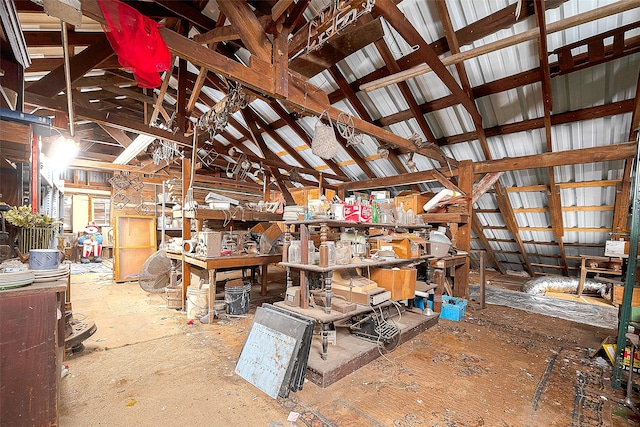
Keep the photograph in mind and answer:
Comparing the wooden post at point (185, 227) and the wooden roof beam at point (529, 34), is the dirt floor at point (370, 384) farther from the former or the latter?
the wooden roof beam at point (529, 34)

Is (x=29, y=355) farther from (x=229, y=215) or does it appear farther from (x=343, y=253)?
(x=229, y=215)

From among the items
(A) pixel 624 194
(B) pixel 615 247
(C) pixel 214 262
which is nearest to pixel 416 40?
Answer: (C) pixel 214 262

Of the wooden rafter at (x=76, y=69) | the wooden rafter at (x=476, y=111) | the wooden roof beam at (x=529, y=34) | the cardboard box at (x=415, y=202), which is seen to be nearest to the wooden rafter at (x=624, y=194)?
the wooden rafter at (x=476, y=111)

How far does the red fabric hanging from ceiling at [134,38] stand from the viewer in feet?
6.03

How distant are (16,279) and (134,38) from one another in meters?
1.66

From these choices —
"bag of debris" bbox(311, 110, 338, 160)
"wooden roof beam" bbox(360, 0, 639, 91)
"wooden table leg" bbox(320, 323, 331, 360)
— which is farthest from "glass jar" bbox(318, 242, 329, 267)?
"wooden roof beam" bbox(360, 0, 639, 91)

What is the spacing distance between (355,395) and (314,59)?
3.75 m

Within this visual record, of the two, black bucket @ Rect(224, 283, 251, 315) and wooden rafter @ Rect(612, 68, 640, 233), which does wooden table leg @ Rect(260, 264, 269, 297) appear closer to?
black bucket @ Rect(224, 283, 251, 315)

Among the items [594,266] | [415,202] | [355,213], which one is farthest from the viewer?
[594,266]

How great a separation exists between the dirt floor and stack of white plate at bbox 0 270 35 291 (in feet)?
3.94

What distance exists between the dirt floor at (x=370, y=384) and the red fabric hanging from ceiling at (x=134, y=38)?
2594 mm

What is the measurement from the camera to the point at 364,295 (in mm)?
3088

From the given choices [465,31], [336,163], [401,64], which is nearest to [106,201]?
[336,163]

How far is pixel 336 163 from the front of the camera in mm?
7410
